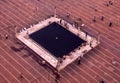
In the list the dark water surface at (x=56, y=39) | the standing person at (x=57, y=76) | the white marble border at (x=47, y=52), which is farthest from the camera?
the dark water surface at (x=56, y=39)

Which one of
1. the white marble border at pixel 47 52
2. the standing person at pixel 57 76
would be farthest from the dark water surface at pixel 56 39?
the standing person at pixel 57 76

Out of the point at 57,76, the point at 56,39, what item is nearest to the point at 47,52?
the point at 56,39

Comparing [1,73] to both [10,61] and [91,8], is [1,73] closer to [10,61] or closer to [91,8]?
[10,61]

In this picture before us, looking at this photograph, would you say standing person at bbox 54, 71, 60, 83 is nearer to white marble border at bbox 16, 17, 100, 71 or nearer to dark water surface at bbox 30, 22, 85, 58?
white marble border at bbox 16, 17, 100, 71

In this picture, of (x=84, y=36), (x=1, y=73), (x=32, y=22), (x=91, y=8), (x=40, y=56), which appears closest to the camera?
(x=1, y=73)

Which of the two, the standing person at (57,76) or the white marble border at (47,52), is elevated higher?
the white marble border at (47,52)

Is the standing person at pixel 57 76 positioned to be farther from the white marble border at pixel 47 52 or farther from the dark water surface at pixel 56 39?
the dark water surface at pixel 56 39

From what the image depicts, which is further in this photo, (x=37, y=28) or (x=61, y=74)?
(x=37, y=28)

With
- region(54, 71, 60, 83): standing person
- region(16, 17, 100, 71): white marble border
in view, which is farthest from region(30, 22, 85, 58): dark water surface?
region(54, 71, 60, 83): standing person

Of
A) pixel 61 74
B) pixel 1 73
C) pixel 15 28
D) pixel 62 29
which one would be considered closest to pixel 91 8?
pixel 62 29
